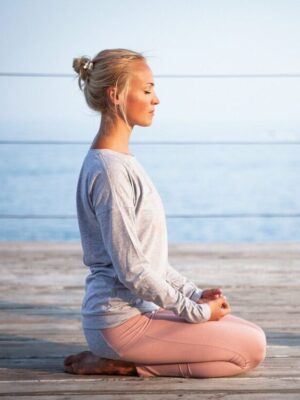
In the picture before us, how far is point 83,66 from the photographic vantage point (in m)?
2.26

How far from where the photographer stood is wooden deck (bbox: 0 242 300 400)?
7.06ft

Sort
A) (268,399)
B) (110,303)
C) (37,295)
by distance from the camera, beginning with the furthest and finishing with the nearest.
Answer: (37,295)
(110,303)
(268,399)

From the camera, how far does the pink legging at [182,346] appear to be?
7.32 ft

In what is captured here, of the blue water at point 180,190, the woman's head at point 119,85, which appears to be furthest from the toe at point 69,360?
the blue water at point 180,190

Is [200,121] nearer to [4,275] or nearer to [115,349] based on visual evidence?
[4,275]

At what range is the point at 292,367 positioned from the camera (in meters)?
2.37

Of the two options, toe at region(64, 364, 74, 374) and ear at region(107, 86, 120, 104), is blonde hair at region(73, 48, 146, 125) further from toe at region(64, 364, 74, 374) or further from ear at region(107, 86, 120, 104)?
toe at region(64, 364, 74, 374)

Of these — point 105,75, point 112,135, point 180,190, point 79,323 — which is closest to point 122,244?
point 112,135

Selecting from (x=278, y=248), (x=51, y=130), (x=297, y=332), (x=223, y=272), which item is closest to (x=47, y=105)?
(x=51, y=130)

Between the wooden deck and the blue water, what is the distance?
57 centimetres

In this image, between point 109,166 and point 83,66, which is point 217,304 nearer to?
point 109,166

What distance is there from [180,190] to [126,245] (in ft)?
20.4

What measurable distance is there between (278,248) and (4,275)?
1250 mm

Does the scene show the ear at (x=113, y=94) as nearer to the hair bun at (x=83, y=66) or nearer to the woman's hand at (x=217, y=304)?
the hair bun at (x=83, y=66)
